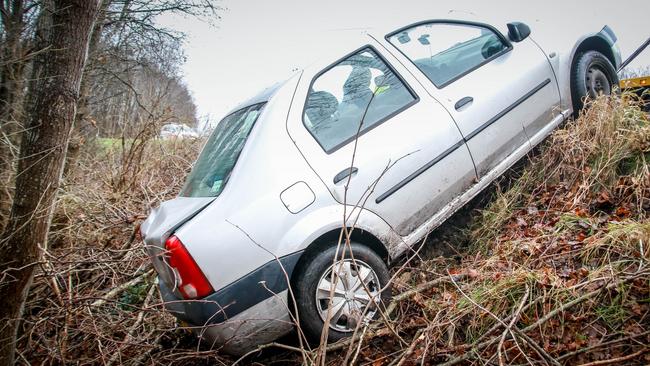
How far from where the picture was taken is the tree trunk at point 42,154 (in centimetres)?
213

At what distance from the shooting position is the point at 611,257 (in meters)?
2.01

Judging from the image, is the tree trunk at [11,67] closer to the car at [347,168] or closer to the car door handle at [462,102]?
the car at [347,168]

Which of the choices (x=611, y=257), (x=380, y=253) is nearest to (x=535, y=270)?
(x=611, y=257)

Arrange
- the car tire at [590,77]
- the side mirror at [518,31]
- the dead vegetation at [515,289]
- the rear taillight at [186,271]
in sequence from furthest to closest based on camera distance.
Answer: the car tire at [590,77]
the side mirror at [518,31]
the rear taillight at [186,271]
the dead vegetation at [515,289]

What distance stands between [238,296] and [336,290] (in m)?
0.57

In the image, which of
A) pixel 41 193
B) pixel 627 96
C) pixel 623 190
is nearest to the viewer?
pixel 41 193

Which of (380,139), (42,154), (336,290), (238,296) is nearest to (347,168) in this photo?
(380,139)

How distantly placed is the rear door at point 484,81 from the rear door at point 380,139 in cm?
17

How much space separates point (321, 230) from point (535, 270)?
1.26 m

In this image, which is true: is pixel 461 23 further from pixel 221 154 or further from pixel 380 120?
pixel 221 154

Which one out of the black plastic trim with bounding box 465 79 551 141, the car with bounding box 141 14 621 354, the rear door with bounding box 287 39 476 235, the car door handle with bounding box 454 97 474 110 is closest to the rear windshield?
the car with bounding box 141 14 621 354

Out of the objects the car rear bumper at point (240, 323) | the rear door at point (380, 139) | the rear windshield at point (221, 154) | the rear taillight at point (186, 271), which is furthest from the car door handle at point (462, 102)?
the rear taillight at point (186, 271)

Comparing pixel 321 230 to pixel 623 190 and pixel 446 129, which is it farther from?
pixel 623 190

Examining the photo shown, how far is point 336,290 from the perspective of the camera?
6.98 ft
